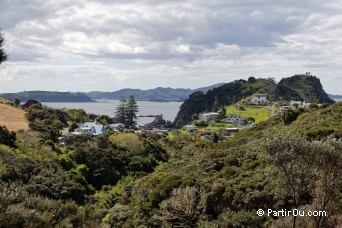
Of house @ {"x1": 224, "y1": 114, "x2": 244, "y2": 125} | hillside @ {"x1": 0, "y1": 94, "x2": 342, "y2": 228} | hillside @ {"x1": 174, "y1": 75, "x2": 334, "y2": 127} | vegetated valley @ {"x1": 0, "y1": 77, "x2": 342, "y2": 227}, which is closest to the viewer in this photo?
hillside @ {"x1": 0, "y1": 94, "x2": 342, "y2": 228}

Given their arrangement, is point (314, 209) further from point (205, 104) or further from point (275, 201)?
point (205, 104)

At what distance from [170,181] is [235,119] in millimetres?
86247

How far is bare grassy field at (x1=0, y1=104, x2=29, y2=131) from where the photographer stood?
49000mm

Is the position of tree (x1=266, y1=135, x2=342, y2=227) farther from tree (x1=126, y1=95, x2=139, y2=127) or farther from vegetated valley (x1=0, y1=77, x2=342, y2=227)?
tree (x1=126, y1=95, x2=139, y2=127)

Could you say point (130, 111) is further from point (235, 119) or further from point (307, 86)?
point (307, 86)

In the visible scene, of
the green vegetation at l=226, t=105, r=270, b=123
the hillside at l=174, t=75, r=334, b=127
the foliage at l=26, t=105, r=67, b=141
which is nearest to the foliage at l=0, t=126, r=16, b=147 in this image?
the foliage at l=26, t=105, r=67, b=141

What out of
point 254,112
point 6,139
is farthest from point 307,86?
point 6,139

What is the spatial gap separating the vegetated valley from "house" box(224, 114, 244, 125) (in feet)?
169

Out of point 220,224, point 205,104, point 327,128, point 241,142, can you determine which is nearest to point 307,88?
point 205,104

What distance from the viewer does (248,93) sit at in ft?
491

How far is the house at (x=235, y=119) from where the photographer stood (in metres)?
107

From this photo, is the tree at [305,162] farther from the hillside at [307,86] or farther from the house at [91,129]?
the hillside at [307,86]

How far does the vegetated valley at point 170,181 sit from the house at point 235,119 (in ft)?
169

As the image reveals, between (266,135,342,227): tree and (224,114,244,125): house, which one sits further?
(224,114,244,125): house
